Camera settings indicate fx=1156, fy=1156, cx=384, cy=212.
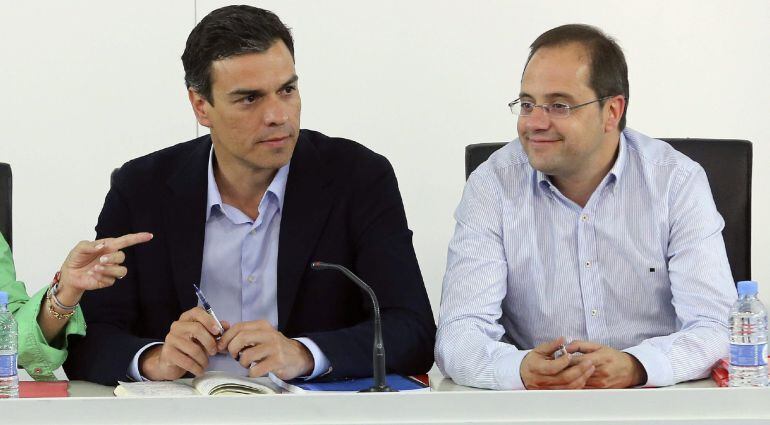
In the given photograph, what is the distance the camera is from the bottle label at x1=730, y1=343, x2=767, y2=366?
1.82m

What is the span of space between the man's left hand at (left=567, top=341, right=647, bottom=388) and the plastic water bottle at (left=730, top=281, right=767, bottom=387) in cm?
16

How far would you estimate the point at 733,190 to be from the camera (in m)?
2.42

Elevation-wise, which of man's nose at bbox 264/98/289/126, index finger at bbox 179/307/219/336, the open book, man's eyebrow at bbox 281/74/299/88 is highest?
man's eyebrow at bbox 281/74/299/88

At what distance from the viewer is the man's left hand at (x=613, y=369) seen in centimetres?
197

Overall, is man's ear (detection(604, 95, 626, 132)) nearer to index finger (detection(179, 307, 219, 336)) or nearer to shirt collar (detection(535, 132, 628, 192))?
shirt collar (detection(535, 132, 628, 192))

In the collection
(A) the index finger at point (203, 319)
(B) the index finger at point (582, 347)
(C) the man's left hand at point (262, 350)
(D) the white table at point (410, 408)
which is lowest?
(B) the index finger at point (582, 347)

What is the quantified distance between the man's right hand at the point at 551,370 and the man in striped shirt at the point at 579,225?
211 millimetres

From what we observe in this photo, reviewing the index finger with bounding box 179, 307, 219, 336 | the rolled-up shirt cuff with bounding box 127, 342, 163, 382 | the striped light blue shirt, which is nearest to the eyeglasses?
the striped light blue shirt

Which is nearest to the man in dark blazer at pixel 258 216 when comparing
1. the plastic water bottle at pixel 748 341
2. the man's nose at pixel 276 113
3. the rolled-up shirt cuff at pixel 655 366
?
the man's nose at pixel 276 113

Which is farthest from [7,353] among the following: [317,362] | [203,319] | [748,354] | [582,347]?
[748,354]

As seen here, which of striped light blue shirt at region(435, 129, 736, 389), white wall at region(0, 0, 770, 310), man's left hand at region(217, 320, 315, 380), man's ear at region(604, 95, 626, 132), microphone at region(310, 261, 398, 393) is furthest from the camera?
white wall at region(0, 0, 770, 310)

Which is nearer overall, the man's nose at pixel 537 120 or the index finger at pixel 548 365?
the index finger at pixel 548 365

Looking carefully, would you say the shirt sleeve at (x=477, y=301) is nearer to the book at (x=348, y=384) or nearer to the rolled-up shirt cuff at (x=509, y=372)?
the rolled-up shirt cuff at (x=509, y=372)

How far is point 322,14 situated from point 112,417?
102 inches
